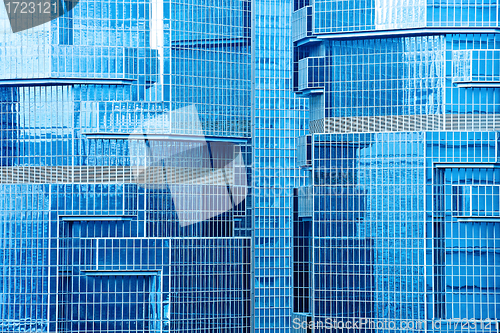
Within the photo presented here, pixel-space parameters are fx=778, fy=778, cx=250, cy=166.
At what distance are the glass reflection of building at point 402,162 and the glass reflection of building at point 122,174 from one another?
14411 mm

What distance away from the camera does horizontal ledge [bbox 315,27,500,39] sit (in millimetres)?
122750

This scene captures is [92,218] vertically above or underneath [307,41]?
underneath

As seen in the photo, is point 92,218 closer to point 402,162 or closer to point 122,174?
point 122,174

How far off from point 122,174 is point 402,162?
44701 mm

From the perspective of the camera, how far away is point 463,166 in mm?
120750

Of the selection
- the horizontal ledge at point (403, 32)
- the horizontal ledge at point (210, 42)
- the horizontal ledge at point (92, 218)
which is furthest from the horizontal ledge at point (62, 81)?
the horizontal ledge at point (403, 32)

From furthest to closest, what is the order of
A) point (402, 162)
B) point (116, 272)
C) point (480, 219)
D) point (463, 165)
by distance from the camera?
point (116, 272) < point (402, 162) < point (463, 165) < point (480, 219)

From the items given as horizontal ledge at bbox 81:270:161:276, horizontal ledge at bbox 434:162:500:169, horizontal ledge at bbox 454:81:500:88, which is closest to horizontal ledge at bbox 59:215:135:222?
horizontal ledge at bbox 81:270:161:276

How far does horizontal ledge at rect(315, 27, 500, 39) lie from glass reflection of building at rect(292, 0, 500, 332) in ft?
0.53

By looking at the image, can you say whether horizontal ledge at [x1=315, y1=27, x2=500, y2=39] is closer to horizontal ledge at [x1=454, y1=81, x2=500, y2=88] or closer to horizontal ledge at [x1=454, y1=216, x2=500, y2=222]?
horizontal ledge at [x1=454, y1=81, x2=500, y2=88]

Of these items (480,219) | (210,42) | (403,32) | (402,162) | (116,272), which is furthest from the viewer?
(210,42)

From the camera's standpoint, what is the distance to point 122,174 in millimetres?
126062

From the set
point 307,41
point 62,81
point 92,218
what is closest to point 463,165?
point 307,41

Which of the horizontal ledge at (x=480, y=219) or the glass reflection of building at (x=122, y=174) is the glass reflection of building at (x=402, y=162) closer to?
the horizontal ledge at (x=480, y=219)
